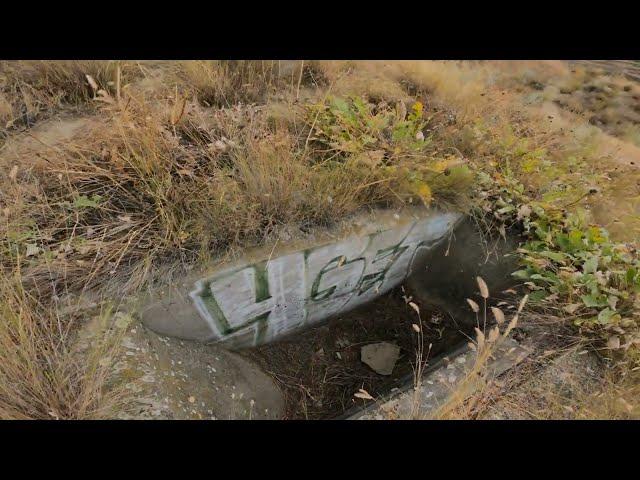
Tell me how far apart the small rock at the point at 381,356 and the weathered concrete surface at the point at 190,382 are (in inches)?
35.8

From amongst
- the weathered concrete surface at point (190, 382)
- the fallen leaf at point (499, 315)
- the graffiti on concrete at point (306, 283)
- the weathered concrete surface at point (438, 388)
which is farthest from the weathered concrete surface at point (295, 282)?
the fallen leaf at point (499, 315)

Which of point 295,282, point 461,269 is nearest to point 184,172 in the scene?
point 295,282

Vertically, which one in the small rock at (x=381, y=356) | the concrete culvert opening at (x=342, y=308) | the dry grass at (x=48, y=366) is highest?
the dry grass at (x=48, y=366)

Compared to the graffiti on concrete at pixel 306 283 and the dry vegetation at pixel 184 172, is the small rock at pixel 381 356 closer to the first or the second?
the graffiti on concrete at pixel 306 283

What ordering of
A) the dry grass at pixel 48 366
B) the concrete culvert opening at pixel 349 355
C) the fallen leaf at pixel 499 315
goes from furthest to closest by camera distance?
the concrete culvert opening at pixel 349 355
the fallen leaf at pixel 499 315
the dry grass at pixel 48 366

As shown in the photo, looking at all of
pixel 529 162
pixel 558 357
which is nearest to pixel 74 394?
pixel 558 357

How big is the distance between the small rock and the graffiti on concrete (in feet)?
1.45

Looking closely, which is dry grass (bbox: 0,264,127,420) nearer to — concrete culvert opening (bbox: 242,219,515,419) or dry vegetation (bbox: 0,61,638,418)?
dry vegetation (bbox: 0,61,638,418)

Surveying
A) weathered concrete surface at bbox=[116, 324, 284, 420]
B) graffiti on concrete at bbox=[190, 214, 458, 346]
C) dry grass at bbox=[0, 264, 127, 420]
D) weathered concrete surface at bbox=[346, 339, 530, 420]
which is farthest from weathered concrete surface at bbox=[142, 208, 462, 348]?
weathered concrete surface at bbox=[346, 339, 530, 420]

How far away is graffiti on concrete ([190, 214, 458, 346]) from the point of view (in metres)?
2.62

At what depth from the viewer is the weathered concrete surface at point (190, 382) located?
214 cm

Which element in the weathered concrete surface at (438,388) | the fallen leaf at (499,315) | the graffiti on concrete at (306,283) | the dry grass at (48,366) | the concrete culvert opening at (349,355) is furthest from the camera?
the concrete culvert opening at (349,355)

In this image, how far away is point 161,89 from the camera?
308 centimetres

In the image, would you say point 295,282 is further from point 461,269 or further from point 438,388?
point 461,269
